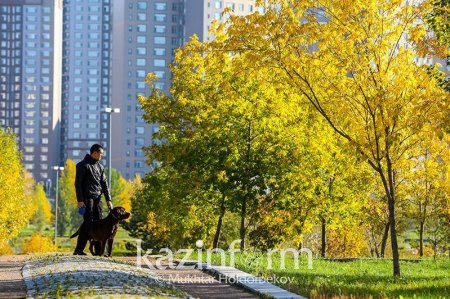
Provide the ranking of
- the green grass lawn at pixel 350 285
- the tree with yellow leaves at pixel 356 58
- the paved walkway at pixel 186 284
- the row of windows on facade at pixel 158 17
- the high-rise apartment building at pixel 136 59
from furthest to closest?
1. the row of windows on facade at pixel 158 17
2. the high-rise apartment building at pixel 136 59
3. the tree with yellow leaves at pixel 356 58
4. the paved walkway at pixel 186 284
5. the green grass lawn at pixel 350 285

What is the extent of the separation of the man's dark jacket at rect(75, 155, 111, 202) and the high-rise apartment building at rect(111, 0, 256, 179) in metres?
162

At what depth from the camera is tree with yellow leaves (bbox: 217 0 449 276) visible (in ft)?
59.7

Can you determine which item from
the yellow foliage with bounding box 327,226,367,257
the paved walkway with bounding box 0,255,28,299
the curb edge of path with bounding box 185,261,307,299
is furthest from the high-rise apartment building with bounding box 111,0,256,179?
the curb edge of path with bounding box 185,261,307,299

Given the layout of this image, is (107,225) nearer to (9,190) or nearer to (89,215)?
(89,215)

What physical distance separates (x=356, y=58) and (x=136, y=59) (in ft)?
553

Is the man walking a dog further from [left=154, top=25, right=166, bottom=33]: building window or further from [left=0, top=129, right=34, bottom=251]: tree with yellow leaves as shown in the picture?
[left=154, top=25, right=166, bottom=33]: building window

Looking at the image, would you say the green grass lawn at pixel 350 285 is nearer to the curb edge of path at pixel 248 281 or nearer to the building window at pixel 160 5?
the curb edge of path at pixel 248 281

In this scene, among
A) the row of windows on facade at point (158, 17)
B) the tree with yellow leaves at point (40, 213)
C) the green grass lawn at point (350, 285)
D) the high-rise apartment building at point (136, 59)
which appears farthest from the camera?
the row of windows on facade at point (158, 17)

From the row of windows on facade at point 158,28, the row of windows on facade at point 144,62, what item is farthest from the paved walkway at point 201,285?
the row of windows on facade at point 158,28

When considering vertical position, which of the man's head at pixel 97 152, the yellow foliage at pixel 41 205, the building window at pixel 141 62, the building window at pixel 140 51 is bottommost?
the man's head at pixel 97 152

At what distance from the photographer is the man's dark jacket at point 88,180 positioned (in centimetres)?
1733

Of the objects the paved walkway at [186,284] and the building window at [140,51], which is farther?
the building window at [140,51]

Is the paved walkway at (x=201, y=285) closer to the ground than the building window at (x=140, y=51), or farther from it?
closer to the ground

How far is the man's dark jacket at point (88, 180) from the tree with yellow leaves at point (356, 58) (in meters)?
3.92
